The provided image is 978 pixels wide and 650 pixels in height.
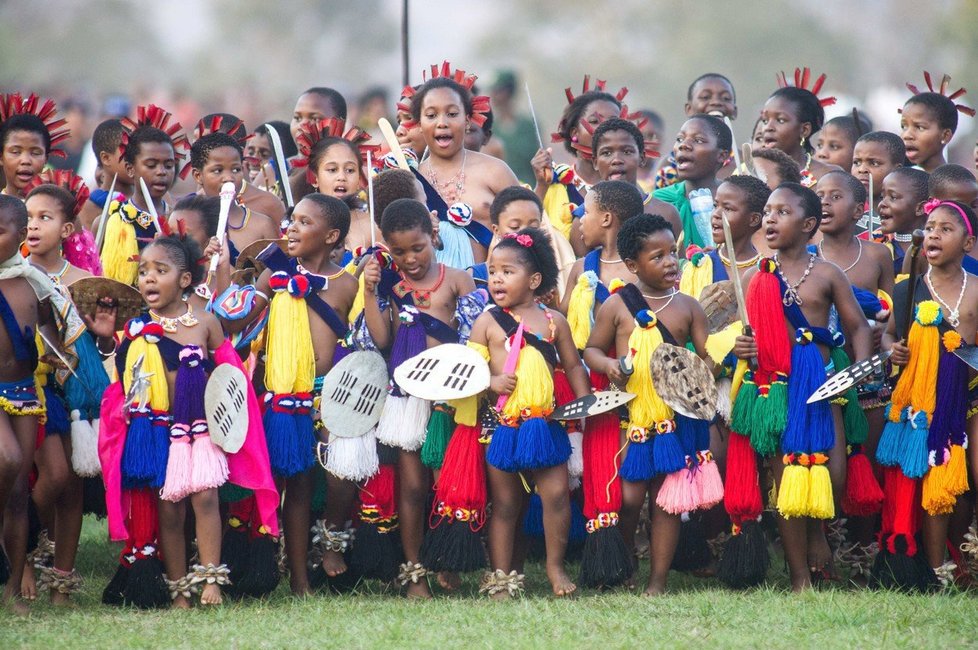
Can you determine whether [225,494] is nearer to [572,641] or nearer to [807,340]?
[572,641]

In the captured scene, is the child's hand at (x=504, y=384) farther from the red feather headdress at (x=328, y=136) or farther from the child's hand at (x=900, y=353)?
the red feather headdress at (x=328, y=136)

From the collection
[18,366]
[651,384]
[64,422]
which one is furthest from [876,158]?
[18,366]

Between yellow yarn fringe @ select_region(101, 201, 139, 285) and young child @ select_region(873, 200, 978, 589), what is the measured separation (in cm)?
415

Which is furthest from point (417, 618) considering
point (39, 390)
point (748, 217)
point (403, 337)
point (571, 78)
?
point (571, 78)

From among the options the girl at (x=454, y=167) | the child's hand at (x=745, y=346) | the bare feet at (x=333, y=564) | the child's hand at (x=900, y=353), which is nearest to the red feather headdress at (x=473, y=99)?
the girl at (x=454, y=167)

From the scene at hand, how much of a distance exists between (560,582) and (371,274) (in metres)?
1.76

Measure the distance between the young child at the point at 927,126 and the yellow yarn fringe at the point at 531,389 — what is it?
3224 millimetres

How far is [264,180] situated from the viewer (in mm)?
10391

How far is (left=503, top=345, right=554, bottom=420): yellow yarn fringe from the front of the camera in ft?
24.4

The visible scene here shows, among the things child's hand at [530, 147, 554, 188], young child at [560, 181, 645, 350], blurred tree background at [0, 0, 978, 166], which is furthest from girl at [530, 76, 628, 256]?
blurred tree background at [0, 0, 978, 166]

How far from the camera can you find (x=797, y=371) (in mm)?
Result: 7523

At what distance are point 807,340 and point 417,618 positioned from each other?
90.8 inches

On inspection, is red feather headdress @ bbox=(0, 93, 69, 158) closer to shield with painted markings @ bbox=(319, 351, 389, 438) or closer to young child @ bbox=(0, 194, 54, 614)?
young child @ bbox=(0, 194, 54, 614)

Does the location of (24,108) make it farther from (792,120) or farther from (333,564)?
(792,120)
